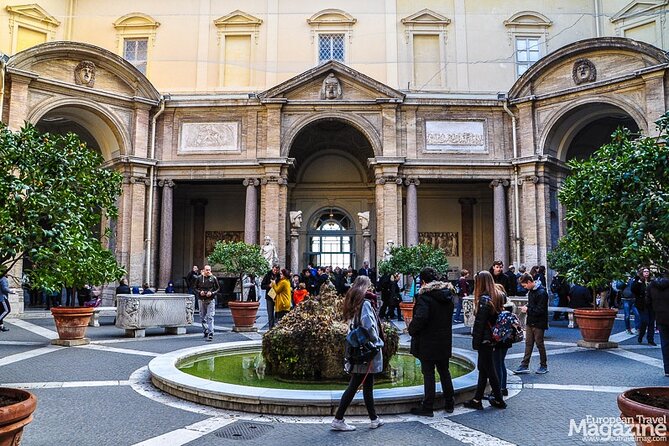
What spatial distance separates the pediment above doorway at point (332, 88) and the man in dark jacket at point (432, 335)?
1657 cm

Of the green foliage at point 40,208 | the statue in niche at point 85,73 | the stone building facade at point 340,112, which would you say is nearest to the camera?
the green foliage at point 40,208

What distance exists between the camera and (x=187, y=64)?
81.9 feet

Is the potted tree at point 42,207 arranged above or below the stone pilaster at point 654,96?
below

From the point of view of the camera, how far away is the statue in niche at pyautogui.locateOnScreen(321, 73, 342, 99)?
859 inches

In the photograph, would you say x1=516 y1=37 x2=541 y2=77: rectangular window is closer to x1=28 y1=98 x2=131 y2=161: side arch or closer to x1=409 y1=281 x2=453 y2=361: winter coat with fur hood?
x1=28 y1=98 x2=131 y2=161: side arch

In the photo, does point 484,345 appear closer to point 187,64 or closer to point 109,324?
point 109,324

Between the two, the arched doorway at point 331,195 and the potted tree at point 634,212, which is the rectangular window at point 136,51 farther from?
the potted tree at point 634,212

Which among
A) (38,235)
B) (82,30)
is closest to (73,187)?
(38,235)

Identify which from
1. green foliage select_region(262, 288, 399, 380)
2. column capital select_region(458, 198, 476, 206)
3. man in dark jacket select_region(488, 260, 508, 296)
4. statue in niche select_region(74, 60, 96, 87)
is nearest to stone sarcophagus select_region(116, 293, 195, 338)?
green foliage select_region(262, 288, 399, 380)

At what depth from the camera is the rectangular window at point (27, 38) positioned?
23.5 metres

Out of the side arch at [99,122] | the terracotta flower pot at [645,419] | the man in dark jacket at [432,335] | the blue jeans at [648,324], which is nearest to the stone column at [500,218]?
the blue jeans at [648,324]

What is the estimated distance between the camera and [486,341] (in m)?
6.40

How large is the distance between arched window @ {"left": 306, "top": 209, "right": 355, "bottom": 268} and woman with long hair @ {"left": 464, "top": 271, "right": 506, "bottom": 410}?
63.2 feet

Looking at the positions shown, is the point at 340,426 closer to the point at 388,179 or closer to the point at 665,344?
the point at 665,344
